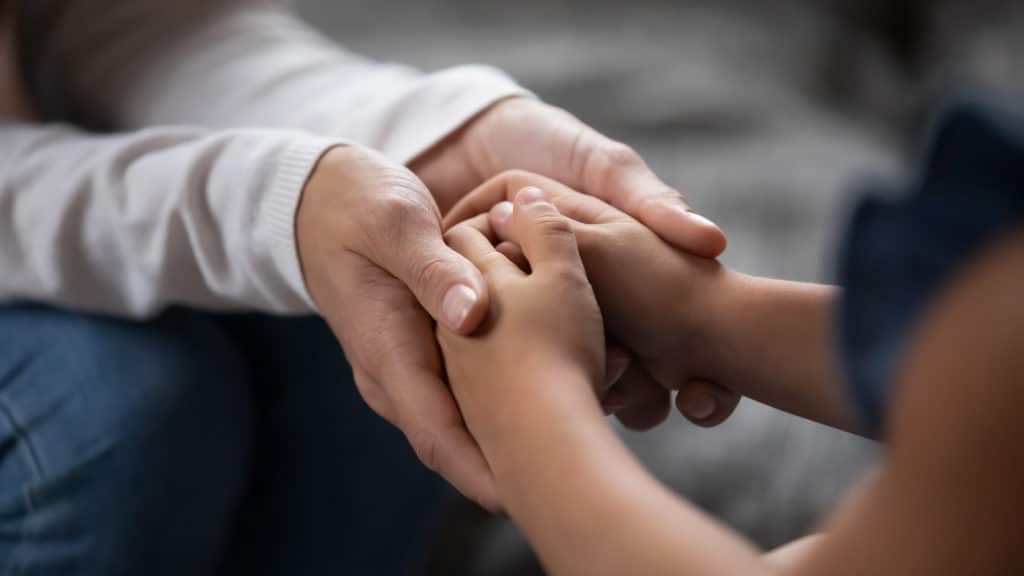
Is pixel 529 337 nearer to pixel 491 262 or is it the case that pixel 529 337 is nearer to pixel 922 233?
pixel 491 262

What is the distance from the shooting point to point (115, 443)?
548 millimetres

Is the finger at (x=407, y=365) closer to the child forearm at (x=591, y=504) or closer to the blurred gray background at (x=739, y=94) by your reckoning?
the child forearm at (x=591, y=504)

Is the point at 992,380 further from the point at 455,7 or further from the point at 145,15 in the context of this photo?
the point at 455,7

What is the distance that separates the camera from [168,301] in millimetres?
606

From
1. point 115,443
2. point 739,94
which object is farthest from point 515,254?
point 739,94

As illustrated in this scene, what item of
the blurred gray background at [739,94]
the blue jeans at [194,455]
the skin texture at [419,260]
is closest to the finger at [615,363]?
the skin texture at [419,260]

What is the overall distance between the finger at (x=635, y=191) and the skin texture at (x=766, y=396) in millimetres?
21

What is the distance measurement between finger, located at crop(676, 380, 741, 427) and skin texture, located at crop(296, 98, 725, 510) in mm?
29

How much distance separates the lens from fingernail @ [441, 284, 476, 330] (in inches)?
18.3

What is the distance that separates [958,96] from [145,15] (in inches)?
25.2

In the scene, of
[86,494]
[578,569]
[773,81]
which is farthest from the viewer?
[773,81]

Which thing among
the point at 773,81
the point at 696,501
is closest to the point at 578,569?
the point at 696,501

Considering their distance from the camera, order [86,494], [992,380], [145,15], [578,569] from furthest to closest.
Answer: [145,15], [86,494], [578,569], [992,380]

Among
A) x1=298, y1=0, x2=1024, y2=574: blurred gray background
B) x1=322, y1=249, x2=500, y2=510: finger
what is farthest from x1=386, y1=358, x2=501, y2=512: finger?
x1=298, y1=0, x2=1024, y2=574: blurred gray background
